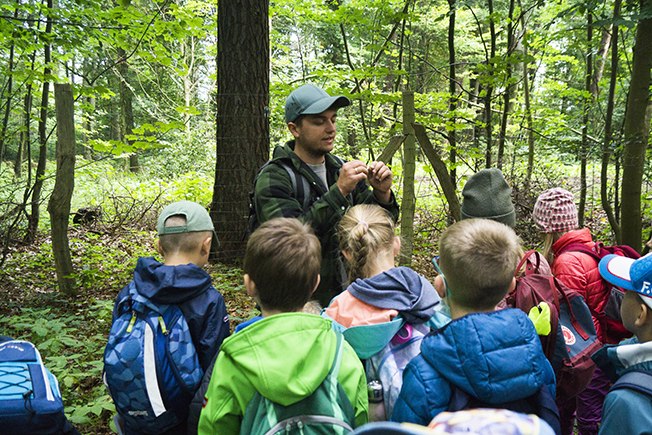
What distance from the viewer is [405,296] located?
1812 mm

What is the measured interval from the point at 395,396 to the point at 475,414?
908 mm

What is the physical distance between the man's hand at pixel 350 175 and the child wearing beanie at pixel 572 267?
115 cm

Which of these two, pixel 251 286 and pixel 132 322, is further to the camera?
pixel 132 322

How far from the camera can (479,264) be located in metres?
1.62

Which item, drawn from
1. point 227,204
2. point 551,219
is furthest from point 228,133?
point 551,219

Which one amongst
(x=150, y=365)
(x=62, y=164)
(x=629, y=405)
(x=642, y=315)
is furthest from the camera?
(x=62, y=164)

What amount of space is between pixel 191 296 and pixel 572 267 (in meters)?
2.13

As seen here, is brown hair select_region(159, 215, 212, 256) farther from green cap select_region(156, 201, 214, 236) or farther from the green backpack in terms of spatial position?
the green backpack

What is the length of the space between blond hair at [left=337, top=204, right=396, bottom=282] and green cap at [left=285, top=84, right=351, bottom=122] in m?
0.85

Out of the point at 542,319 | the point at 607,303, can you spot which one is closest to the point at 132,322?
the point at 542,319

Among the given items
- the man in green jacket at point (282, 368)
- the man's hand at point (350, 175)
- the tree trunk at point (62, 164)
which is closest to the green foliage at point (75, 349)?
the tree trunk at point (62, 164)

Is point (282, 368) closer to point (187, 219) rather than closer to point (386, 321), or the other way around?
point (386, 321)

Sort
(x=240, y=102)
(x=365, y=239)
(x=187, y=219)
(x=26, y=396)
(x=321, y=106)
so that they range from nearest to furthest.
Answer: (x=26, y=396), (x=365, y=239), (x=187, y=219), (x=321, y=106), (x=240, y=102)

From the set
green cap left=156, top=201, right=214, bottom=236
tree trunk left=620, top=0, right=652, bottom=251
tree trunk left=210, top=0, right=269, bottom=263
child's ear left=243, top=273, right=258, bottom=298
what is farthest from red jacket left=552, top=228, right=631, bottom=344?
tree trunk left=210, top=0, right=269, bottom=263
